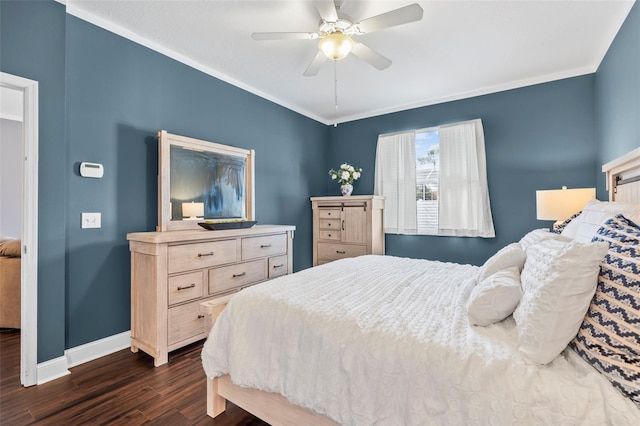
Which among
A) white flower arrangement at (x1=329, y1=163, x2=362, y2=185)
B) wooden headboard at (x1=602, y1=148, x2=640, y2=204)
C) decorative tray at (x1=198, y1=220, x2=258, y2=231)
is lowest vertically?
decorative tray at (x1=198, y1=220, x2=258, y2=231)

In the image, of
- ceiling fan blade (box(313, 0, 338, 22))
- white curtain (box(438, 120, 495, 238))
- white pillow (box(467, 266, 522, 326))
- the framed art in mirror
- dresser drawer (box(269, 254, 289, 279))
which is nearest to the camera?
white pillow (box(467, 266, 522, 326))

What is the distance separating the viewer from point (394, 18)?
1.84 meters

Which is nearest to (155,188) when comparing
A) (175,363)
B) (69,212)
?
(69,212)

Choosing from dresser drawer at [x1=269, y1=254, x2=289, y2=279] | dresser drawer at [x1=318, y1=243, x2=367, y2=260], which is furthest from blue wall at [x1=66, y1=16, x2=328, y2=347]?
dresser drawer at [x1=318, y1=243, x2=367, y2=260]

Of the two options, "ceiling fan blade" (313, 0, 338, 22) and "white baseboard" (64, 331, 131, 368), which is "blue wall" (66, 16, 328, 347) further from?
"ceiling fan blade" (313, 0, 338, 22)

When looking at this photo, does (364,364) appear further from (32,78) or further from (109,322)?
(32,78)

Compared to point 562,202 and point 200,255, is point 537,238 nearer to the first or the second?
point 562,202

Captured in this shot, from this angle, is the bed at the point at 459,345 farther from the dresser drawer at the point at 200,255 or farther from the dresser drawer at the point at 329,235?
the dresser drawer at the point at 329,235

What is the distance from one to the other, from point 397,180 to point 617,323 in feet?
11.6

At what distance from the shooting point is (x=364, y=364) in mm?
1108

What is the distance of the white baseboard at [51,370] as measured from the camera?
193 centimetres

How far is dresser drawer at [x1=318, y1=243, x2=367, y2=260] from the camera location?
3.94 metres

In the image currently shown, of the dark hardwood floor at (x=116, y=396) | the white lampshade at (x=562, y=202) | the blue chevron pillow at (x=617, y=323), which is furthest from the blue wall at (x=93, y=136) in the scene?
the white lampshade at (x=562, y=202)

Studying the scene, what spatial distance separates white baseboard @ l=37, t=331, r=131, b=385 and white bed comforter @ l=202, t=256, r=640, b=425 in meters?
1.33
